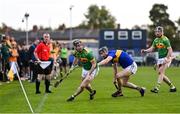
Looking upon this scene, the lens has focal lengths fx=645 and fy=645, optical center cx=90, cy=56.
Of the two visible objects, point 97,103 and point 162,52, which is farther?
point 162,52

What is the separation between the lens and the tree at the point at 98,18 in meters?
161

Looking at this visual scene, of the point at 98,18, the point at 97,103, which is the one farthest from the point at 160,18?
the point at 97,103

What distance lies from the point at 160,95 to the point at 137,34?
55860 mm

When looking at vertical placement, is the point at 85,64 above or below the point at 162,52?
below

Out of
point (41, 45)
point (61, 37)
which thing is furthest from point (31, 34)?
point (41, 45)

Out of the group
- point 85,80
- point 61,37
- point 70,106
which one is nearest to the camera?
point 70,106

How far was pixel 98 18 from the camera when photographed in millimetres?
162375

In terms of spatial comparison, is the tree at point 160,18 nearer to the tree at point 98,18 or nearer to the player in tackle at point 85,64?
the tree at point 98,18

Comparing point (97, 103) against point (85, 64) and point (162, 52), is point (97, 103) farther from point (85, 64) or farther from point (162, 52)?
point (162, 52)

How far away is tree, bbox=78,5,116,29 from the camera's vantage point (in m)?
161

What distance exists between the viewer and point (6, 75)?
29938 millimetres

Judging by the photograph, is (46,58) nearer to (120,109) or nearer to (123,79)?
(123,79)

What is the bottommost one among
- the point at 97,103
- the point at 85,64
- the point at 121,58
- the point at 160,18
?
the point at 97,103

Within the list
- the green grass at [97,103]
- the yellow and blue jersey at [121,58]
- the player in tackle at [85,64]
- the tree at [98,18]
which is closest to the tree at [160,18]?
the tree at [98,18]
